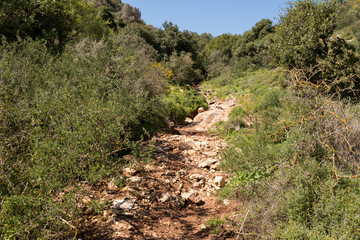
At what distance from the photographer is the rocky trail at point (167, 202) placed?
3.37 m

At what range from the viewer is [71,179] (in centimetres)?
276

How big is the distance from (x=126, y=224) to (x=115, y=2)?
146 ft

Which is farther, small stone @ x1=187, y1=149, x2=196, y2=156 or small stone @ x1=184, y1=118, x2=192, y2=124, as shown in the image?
small stone @ x1=184, y1=118, x2=192, y2=124

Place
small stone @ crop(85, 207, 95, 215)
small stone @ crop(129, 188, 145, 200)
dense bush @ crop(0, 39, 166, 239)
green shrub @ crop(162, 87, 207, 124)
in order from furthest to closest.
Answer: green shrub @ crop(162, 87, 207, 124) → small stone @ crop(129, 188, 145, 200) → small stone @ crop(85, 207, 95, 215) → dense bush @ crop(0, 39, 166, 239)

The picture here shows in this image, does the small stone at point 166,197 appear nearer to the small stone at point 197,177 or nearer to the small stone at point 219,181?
the small stone at point 197,177

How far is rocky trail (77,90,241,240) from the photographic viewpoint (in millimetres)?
3365

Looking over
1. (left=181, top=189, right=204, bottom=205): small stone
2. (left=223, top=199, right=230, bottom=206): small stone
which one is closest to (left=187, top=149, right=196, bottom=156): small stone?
(left=181, top=189, right=204, bottom=205): small stone

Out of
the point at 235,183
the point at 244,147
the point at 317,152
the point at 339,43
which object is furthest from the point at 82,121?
the point at 339,43

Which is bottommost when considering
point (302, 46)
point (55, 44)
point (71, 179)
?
point (71, 179)

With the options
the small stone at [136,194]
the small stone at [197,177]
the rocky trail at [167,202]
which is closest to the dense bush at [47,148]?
the rocky trail at [167,202]

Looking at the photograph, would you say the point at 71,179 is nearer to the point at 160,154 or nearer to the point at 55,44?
the point at 160,154

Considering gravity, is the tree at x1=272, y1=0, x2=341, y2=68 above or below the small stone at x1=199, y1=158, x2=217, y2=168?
above

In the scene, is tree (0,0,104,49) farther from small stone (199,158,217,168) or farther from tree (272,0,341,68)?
tree (272,0,341,68)

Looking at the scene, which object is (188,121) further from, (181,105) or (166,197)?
(166,197)
